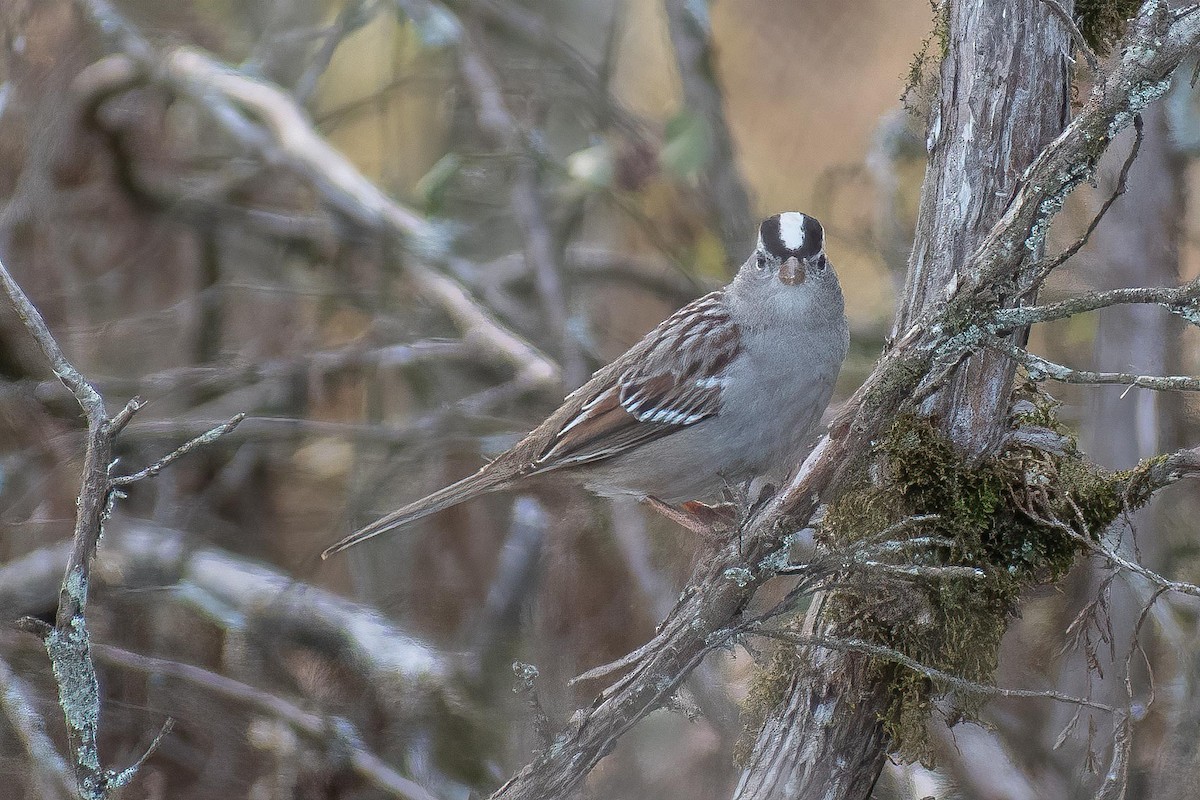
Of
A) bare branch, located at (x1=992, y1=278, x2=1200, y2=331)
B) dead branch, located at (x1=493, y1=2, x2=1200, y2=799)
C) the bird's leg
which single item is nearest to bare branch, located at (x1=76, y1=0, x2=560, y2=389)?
the bird's leg

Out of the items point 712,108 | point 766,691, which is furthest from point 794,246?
point 712,108

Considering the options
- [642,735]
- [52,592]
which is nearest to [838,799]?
[642,735]

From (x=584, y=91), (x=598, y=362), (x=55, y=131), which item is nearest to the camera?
(x=598, y=362)

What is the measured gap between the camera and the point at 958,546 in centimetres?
267

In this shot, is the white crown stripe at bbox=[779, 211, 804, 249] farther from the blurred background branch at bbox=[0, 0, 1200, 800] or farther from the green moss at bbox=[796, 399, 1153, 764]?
the green moss at bbox=[796, 399, 1153, 764]

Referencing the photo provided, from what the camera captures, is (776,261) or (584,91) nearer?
(776,261)

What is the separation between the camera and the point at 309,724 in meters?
3.69

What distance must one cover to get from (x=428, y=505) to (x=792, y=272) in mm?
1394

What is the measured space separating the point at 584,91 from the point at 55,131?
7.88 ft

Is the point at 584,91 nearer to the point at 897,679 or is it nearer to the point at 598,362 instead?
the point at 598,362

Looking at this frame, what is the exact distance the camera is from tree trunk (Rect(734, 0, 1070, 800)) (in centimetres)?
273

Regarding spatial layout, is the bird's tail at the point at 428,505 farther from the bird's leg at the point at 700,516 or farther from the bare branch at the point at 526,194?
the bare branch at the point at 526,194

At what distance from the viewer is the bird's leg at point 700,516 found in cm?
365

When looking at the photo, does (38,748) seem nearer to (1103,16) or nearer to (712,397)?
(712,397)
